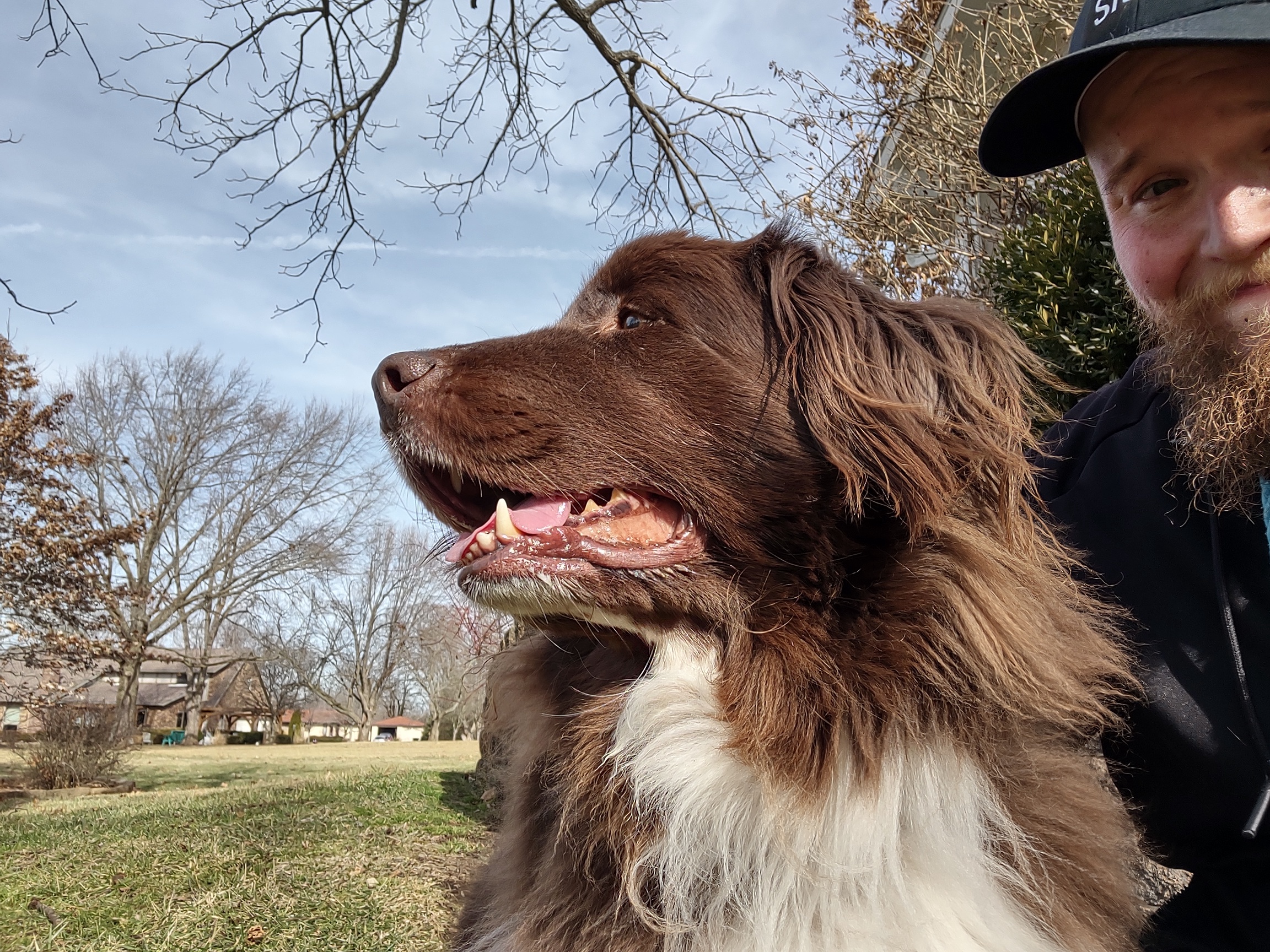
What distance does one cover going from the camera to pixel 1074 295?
17.3 feet

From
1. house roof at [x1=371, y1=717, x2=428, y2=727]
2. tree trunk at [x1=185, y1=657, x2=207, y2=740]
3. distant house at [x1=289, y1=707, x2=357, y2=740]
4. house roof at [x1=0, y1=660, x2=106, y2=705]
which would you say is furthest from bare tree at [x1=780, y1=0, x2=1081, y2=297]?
house roof at [x1=371, y1=717, x2=428, y2=727]

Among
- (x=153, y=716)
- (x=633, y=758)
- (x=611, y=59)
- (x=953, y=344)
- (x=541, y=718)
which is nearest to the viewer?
(x=633, y=758)

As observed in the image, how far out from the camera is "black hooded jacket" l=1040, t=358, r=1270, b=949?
212cm

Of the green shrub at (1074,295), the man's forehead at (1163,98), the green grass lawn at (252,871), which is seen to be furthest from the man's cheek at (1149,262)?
the green grass lawn at (252,871)

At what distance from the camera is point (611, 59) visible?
7859 millimetres

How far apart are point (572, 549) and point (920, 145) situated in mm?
7844

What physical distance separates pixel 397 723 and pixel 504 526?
99.3 m

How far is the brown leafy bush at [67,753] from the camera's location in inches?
685

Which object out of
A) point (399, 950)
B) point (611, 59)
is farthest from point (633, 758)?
point (611, 59)

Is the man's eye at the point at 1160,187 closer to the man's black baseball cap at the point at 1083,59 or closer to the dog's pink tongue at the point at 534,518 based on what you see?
the man's black baseball cap at the point at 1083,59

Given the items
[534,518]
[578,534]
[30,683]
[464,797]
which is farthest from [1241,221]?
[30,683]

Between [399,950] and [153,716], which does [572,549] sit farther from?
[153,716]

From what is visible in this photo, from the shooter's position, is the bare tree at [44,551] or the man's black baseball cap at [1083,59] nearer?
the man's black baseball cap at [1083,59]

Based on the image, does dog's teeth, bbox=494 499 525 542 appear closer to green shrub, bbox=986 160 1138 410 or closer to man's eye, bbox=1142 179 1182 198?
man's eye, bbox=1142 179 1182 198
